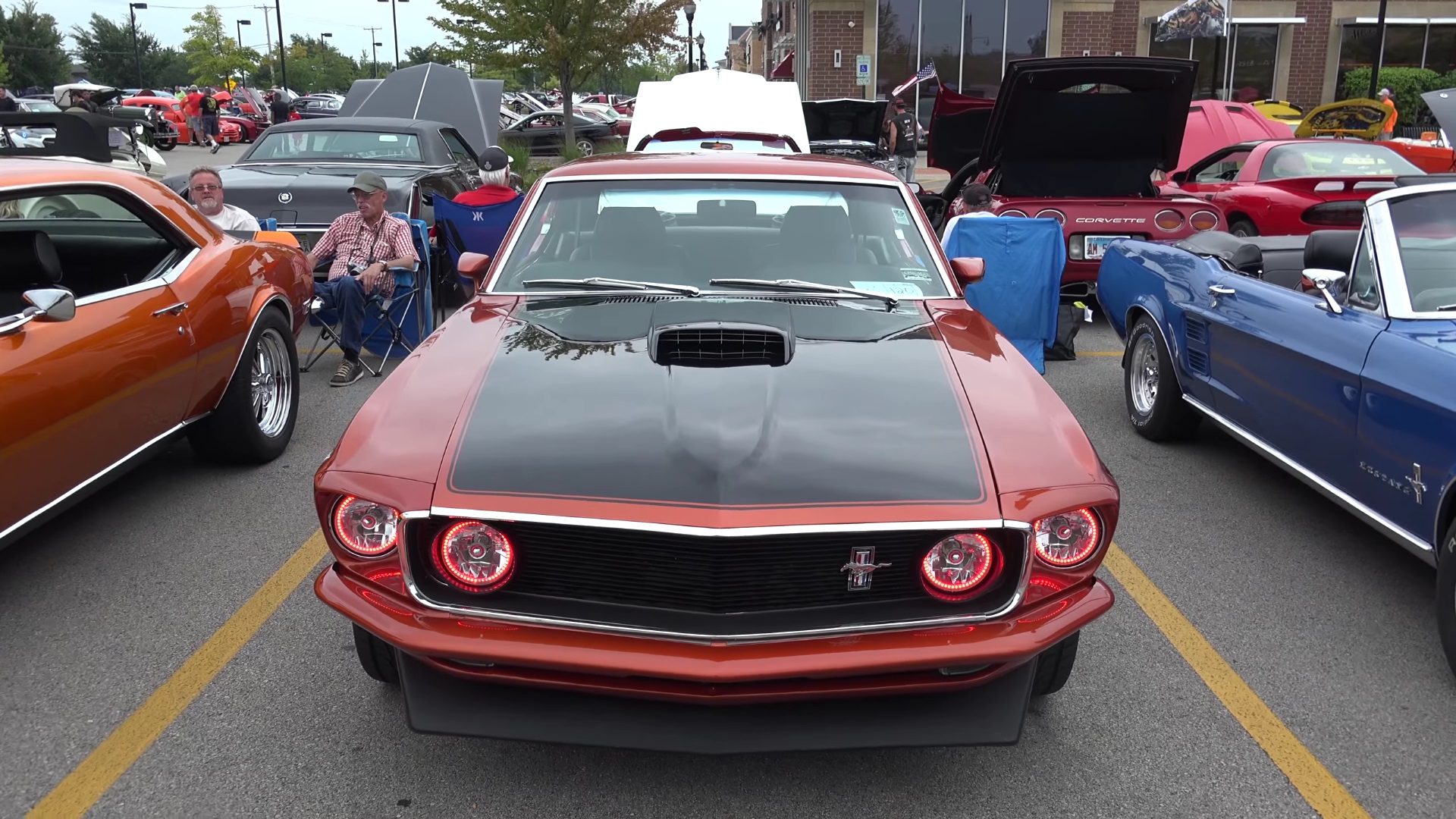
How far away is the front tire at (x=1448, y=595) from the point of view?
10.9 feet

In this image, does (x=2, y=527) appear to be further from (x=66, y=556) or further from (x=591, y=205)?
(x=591, y=205)

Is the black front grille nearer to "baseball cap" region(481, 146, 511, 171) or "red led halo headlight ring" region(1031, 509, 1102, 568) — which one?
"red led halo headlight ring" region(1031, 509, 1102, 568)

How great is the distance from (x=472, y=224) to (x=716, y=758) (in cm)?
651

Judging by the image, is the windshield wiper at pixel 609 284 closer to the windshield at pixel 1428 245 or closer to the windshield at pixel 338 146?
the windshield at pixel 1428 245

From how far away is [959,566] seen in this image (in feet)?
8.34

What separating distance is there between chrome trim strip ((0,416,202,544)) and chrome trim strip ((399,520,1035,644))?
6.53 ft

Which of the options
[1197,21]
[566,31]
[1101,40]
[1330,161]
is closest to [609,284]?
[1330,161]

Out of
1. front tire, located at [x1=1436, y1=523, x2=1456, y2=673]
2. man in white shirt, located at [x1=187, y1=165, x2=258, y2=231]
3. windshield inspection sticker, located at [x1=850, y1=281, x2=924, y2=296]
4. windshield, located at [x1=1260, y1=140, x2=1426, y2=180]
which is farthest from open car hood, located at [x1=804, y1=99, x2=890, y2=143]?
front tire, located at [x1=1436, y1=523, x2=1456, y2=673]

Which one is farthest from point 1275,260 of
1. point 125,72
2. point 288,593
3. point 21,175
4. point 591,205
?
point 125,72

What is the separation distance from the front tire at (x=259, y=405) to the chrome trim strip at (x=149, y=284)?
0.47m

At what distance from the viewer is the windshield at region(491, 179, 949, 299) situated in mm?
3881

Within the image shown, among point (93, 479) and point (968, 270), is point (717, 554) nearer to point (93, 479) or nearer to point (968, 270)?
point (968, 270)

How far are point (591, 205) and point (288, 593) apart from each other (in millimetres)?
1813

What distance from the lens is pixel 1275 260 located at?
226 inches
